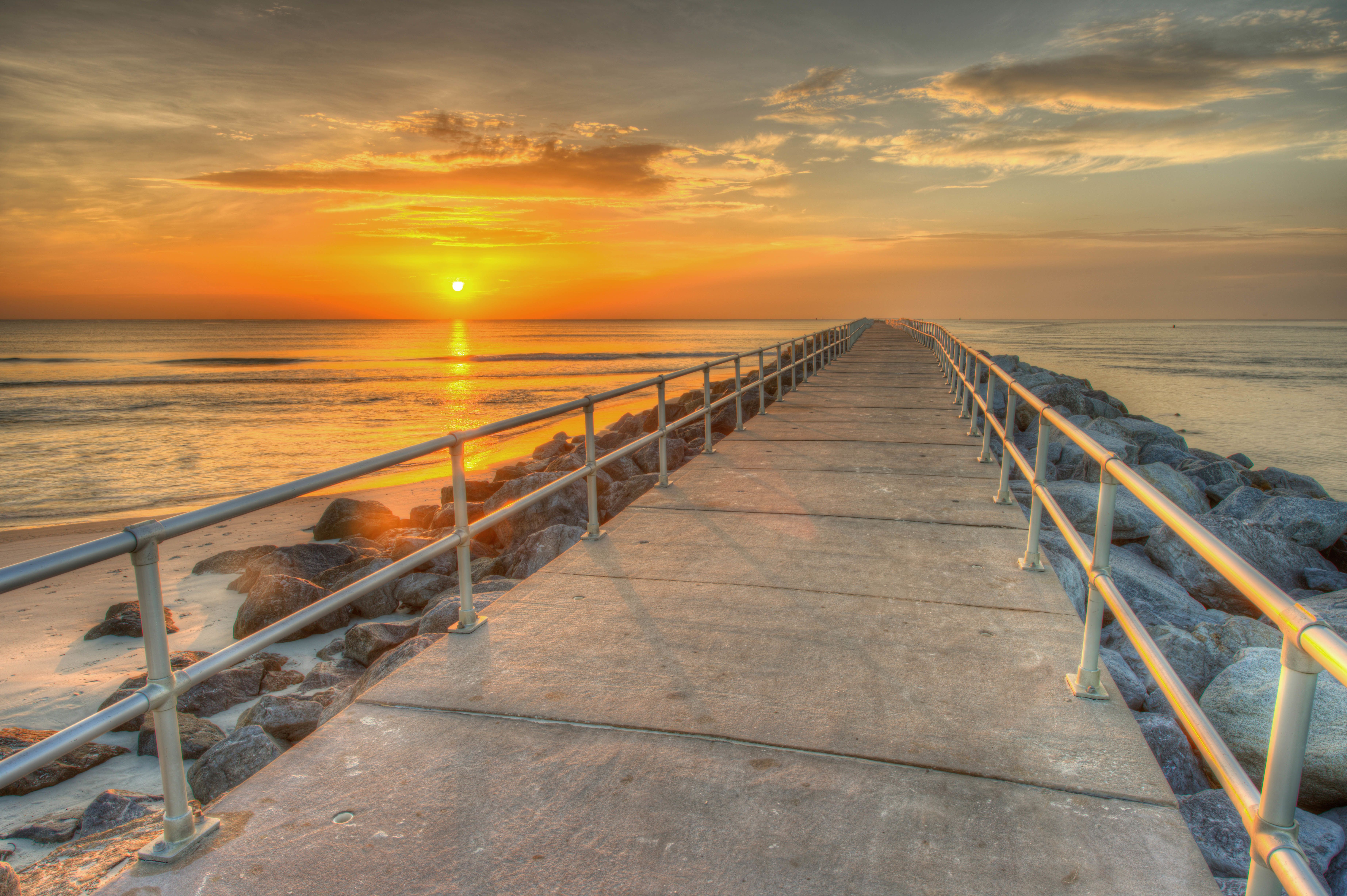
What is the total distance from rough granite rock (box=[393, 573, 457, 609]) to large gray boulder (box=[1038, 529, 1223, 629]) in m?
4.91

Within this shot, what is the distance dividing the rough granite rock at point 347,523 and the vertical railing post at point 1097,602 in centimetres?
933

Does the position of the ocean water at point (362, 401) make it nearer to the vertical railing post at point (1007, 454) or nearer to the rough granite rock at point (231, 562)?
the rough granite rock at point (231, 562)

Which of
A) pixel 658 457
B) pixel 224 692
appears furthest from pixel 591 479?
pixel 658 457

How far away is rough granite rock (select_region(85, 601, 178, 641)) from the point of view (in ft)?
22.8

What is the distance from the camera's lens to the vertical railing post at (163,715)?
81.7 inches

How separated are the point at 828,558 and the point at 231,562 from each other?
7357 mm

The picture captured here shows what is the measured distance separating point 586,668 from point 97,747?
3.42 metres

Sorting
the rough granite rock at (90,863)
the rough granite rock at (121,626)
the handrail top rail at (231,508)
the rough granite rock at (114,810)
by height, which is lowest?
the rough granite rock at (121,626)

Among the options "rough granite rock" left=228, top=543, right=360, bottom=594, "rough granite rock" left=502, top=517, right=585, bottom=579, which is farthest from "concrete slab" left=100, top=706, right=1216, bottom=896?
"rough granite rock" left=228, top=543, right=360, bottom=594

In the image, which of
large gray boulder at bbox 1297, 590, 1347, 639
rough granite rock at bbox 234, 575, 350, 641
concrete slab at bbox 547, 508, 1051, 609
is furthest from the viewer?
rough granite rock at bbox 234, 575, 350, 641

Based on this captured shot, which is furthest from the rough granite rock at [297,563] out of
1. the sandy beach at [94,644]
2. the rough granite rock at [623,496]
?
the rough granite rock at [623,496]

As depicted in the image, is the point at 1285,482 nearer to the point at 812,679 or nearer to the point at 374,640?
the point at 812,679

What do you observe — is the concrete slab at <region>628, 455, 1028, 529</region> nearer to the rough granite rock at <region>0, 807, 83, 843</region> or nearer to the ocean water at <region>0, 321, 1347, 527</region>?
the rough granite rock at <region>0, 807, 83, 843</region>

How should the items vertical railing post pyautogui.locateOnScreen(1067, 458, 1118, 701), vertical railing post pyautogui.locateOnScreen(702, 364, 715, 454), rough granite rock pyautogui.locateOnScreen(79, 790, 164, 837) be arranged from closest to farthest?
vertical railing post pyautogui.locateOnScreen(1067, 458, 1118, 701) → rough granite rock pyautogui.locateOnScreen(79, 790, 164, 837) → vertical railing post pyautogui.locateOnScreen(702, 364, 715, 454)
